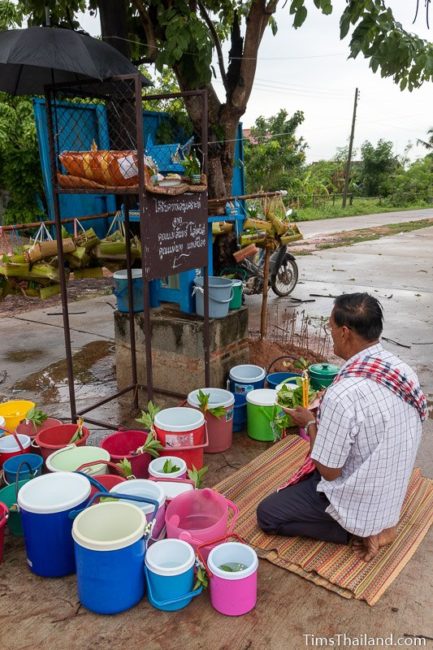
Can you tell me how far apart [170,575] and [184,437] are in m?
1.06

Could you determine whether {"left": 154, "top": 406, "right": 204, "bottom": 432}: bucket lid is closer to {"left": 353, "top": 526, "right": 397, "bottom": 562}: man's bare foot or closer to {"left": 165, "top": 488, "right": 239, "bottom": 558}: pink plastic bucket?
{"left": 165, "top": 488, "right": 239, "bottom": 558}: pink plastic bucket

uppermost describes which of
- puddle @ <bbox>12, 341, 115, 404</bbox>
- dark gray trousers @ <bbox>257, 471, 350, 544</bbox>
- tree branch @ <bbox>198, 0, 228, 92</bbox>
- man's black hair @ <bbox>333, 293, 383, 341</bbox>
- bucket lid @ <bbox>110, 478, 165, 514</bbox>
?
tree branch @ <bbox>198, 0, 228, 92</bbox>

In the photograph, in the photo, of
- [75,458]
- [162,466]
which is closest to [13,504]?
[75,458]

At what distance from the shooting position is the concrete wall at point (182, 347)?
4.18 meters

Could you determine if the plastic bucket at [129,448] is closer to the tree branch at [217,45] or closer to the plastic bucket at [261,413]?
the plastic bucket at [261,413]

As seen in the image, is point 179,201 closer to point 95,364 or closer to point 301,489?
point 301,489

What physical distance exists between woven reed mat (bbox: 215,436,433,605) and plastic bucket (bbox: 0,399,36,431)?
143 cm

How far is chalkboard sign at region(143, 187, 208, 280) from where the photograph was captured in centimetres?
314

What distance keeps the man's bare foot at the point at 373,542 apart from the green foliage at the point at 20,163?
8.20 meters

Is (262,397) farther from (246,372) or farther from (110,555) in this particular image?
(110,555)

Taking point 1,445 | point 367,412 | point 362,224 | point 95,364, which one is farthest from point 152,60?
point 362,224

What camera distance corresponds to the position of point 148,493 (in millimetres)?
2559

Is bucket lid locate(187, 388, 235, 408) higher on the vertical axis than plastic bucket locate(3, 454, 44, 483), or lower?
higher

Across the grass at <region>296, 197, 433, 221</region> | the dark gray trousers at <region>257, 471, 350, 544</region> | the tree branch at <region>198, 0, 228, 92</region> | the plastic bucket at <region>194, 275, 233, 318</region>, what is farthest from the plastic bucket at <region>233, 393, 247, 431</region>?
the grass at <region>296, 197, 433, 221</region>
